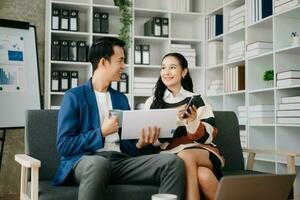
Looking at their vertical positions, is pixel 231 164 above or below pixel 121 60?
below

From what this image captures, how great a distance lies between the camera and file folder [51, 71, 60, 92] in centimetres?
429

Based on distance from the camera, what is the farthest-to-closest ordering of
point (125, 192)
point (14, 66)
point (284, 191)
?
point (14, 66), point (125, 192), point (284, 191)

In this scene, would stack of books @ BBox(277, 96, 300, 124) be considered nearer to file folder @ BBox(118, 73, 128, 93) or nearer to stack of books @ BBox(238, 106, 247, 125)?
stack of books @ BBox(238, 106, 247, 125)

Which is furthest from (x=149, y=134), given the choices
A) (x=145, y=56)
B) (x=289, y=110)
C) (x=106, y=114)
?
(x=145, y=56)

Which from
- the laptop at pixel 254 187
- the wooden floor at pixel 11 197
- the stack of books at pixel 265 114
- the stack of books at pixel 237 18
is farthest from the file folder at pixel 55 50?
the laptop at pixel 254 187

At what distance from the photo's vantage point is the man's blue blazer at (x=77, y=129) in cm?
213

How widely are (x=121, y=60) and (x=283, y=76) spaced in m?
1.75

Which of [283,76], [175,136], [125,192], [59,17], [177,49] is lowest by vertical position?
[125,192]

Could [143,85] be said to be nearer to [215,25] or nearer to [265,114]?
[215,25]

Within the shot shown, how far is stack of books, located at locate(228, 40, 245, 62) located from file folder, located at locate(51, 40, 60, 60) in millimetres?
1904

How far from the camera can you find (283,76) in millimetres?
3527

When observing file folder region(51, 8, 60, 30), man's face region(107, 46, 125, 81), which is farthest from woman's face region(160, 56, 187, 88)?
file folder region(51, 8, 60, 30)

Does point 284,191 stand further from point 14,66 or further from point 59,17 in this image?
point 59,17

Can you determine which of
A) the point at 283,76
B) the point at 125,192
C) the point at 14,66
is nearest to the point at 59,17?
the point at 14,66
